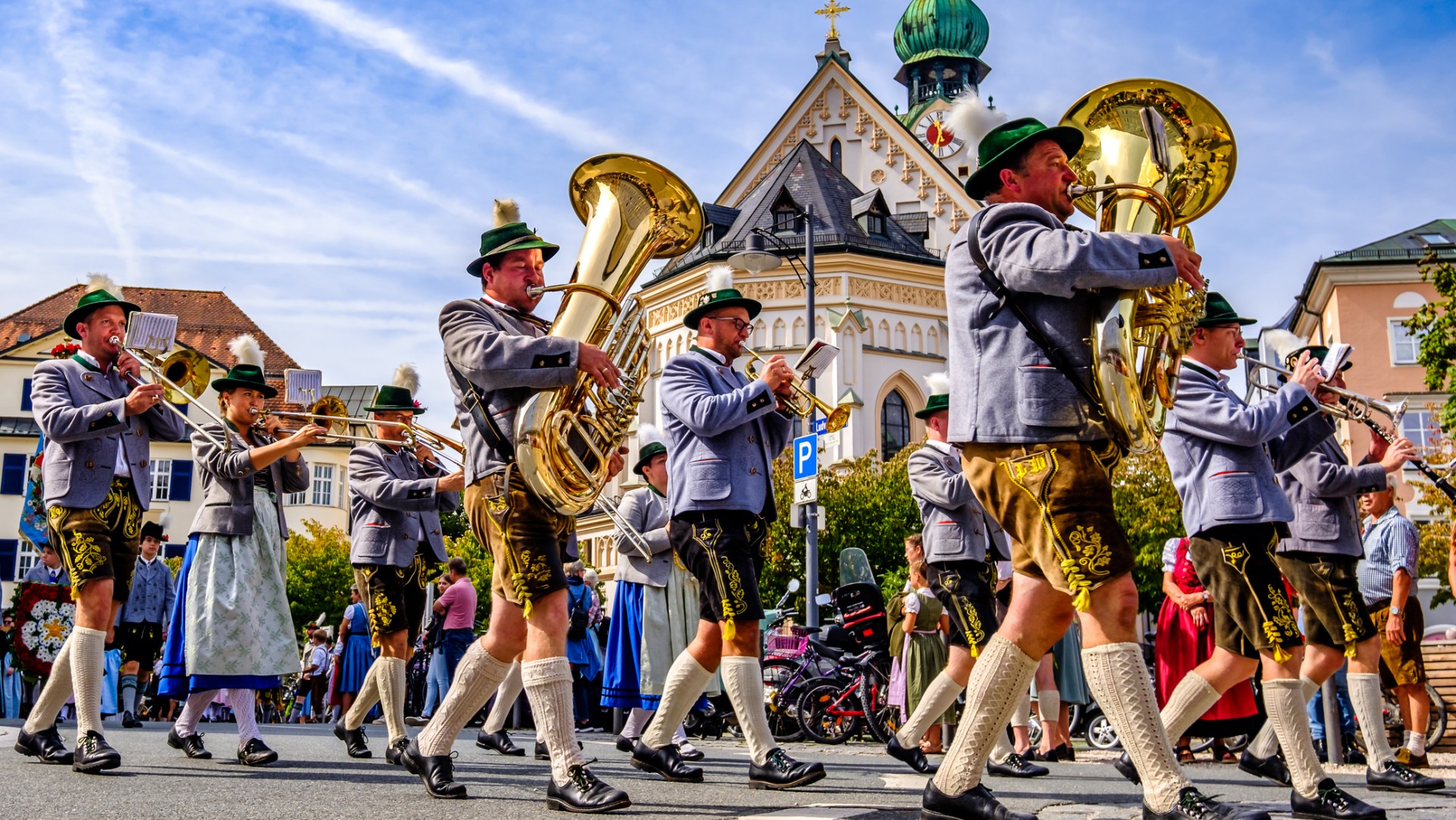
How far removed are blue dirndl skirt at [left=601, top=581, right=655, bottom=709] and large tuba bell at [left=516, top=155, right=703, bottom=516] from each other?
4.16 meters

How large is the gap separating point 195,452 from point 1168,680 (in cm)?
664

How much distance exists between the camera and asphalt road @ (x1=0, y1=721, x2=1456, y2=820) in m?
5.05

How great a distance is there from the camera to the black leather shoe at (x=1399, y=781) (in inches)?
266

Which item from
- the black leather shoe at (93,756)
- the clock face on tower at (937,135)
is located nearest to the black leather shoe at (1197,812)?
the black leather shoe at (93,756)

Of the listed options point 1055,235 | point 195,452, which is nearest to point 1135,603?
point 1055,235

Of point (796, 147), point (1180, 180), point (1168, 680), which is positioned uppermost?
point (796, 147)

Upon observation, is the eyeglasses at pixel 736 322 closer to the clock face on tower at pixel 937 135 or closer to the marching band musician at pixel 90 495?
the marching band musician at pixel 90 495

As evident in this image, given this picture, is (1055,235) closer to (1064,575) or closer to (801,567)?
(1064,575)

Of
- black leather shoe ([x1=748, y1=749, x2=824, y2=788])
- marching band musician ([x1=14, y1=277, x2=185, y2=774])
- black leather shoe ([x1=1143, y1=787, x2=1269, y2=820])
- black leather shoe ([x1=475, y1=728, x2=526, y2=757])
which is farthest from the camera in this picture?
black leather shoe ([x1=475, y1=728, x2=526, y2=757])

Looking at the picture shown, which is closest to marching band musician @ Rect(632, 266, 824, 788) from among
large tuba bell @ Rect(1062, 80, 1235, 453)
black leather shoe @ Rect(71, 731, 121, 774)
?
large tuba bell @ Rect(1062, 80, 1235, 453)

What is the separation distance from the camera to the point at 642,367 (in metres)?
6.24

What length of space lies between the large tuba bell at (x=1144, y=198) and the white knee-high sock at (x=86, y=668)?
16.4ft

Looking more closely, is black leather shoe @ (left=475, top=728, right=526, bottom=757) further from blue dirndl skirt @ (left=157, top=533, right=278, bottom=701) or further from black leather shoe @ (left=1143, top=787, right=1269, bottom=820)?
black leather shoe @ (left=1143, top=787, right=1269, bottom=820)

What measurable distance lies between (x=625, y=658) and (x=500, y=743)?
4.04 feet
